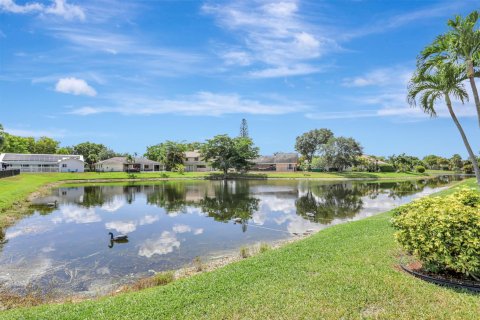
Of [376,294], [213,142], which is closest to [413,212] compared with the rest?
[376,294]

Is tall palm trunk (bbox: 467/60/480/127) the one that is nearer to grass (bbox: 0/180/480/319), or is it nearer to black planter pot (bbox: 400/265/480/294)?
grass (bbox: 0/180/480/319)

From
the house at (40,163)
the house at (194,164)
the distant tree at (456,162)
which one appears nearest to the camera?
the house at (40,163)

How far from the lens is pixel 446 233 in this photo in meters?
7.29

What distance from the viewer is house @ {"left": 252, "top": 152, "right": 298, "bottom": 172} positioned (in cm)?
10531

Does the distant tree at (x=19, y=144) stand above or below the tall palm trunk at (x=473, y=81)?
above

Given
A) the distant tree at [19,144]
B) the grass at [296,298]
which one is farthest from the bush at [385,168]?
the distant tree at [19,144]

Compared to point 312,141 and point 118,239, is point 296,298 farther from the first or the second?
point 312,141

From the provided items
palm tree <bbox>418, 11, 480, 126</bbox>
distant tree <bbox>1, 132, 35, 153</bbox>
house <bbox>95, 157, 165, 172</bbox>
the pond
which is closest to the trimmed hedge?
house <bbox>95, 157, 165, 172</bbox>

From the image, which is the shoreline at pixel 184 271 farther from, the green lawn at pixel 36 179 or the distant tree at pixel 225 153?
the distant tree at pixel 225 153

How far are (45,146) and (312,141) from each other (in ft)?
283

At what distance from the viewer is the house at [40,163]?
77.1 meters

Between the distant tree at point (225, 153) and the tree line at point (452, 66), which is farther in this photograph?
the distant tree at point (225, 153)

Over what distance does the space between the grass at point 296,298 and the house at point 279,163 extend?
309 feet

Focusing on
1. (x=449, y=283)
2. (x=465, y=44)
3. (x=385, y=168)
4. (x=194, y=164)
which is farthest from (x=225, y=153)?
(x=449, y=283)
